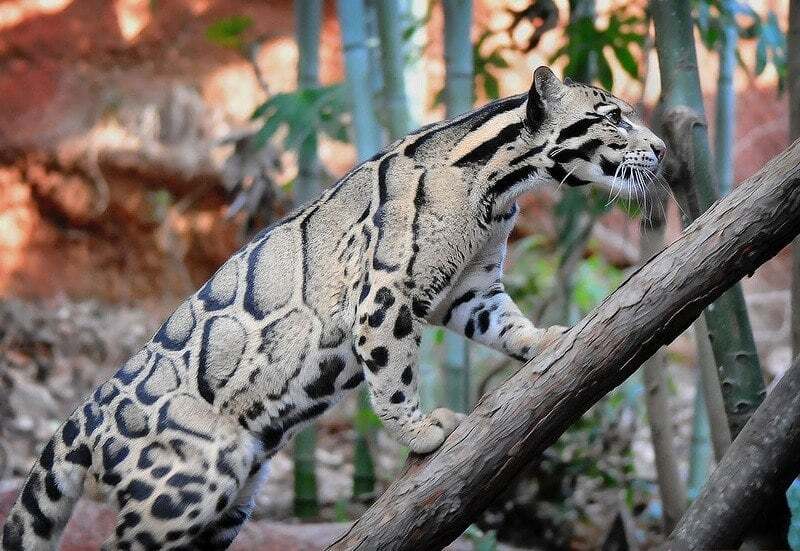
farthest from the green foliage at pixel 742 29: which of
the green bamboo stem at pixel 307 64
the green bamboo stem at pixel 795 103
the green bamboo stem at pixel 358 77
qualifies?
the green bamboo stem at pixel 307 64

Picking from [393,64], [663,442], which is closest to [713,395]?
[663,442]

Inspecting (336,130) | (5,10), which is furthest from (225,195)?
(336,130)

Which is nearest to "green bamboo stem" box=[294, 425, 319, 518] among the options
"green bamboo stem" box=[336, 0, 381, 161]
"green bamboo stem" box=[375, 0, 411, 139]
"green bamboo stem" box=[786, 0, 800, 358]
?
"green bamboo stem" box=[336, 0, 381, 161]

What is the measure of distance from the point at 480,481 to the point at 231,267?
1.51m

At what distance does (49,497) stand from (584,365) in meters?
2.15

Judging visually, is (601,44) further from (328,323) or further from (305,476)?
(305,476)

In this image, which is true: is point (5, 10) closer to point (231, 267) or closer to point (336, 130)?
point (336, 130)

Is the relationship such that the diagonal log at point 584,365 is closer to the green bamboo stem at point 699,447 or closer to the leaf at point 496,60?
the leaf at point 496,60

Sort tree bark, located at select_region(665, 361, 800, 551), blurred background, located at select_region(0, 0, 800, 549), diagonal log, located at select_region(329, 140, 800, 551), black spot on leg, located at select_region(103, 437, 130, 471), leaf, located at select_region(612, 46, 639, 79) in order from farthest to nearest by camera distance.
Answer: blurred background, located at select_region(0, 0, 800, 549) → leaf, located at select_region(612, 46, 639, 79) → black spot on leg, located at select_region(103, 437, 130, 471) → tree bark, located at select_region(665, 361, 800, 551) → diagonal log, located at select_region(329, 140, 800, 551)

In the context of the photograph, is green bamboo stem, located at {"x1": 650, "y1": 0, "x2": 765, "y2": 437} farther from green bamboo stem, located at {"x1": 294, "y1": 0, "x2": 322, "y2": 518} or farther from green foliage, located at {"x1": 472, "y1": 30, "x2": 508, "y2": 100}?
green bamboo stem, located at {"x1": 294, "y1": 0, "x2": 322, "y2": 518}

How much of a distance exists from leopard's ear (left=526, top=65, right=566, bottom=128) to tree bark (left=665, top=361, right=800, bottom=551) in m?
1.26

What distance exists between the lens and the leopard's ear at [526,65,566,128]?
3.66 m

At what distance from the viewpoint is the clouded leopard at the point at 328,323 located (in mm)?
3717

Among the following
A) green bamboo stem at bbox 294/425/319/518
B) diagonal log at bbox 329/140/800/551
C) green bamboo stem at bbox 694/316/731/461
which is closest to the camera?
diagonal log at bbox 329/140/800/551
